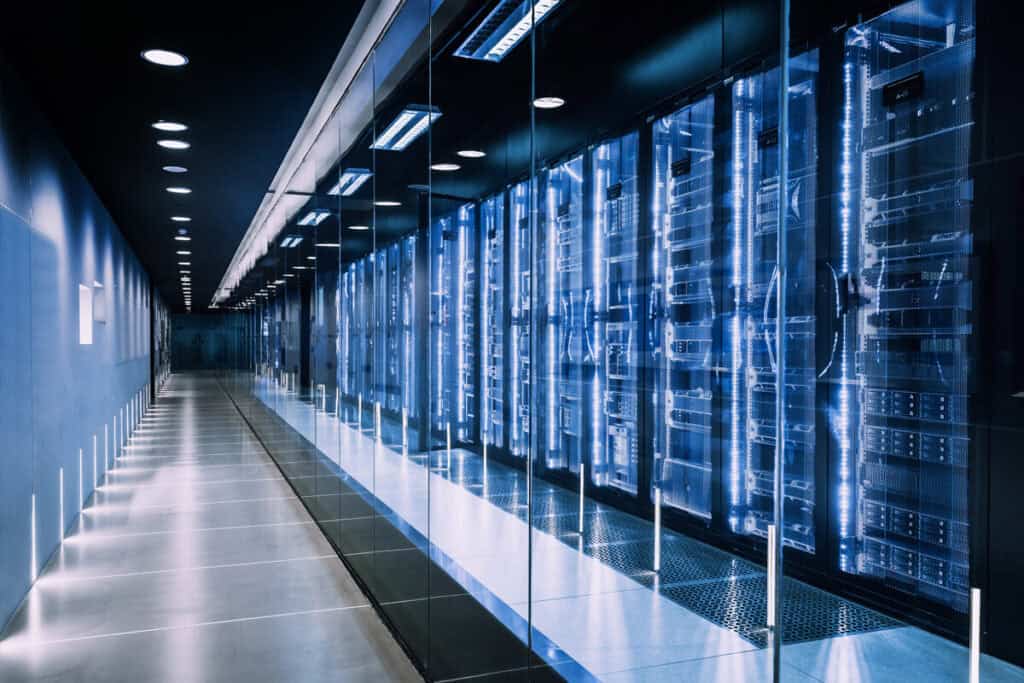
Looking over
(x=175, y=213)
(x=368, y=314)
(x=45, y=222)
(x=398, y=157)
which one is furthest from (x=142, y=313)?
(x=398, y=157)

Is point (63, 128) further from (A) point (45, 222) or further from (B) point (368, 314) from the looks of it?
(B) point (368, 314)

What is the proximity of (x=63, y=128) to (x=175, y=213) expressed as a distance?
352 centimetres

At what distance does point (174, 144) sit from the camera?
5109mm

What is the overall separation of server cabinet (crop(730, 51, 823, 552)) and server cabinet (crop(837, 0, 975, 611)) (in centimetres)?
11

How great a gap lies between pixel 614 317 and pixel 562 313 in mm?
149

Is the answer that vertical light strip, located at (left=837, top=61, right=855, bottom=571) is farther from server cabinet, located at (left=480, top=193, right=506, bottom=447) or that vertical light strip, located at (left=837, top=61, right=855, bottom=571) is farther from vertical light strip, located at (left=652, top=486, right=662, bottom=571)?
server cabinet, located at (left=480, top=193, right=506, bottom=447)

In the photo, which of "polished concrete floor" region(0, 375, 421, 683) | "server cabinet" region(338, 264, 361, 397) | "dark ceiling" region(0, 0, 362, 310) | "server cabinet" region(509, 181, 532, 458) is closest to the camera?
"server cabinet" region(509, 181, 532, 458)

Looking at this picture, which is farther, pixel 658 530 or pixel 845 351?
pixel 658 530

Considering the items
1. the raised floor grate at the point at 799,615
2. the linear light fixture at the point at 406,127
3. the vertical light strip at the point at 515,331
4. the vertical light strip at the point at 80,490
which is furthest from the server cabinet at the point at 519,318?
the vertical light strip at the point at 80,490

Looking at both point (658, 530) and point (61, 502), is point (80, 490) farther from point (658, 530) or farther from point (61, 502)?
point (658, 530)

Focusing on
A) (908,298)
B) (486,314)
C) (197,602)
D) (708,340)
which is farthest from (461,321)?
(197,602)

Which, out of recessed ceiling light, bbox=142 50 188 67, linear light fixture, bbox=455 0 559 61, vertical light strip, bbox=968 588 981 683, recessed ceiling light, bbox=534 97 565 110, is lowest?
vertical light strip, bbox=968 588 981 683

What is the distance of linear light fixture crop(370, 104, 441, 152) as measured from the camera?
311 cm

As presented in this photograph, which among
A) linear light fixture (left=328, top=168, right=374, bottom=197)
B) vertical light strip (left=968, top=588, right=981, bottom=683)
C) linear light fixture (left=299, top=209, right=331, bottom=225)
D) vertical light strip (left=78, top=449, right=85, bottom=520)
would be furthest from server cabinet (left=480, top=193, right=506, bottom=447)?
vertical light strip (left=78, top=449, right=85, bottom=520)
